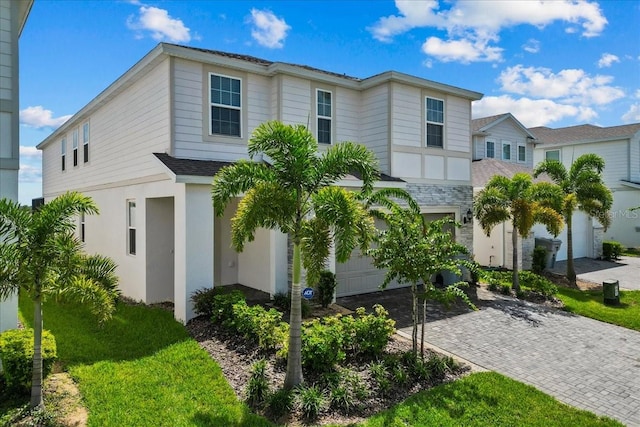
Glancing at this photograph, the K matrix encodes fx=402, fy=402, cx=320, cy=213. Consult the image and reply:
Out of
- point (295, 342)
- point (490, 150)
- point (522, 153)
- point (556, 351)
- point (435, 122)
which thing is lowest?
point (556, 351)

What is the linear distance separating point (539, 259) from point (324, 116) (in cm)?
1096

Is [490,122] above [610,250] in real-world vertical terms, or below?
above

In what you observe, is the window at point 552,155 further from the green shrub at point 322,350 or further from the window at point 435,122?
the green shrub at point 322,350

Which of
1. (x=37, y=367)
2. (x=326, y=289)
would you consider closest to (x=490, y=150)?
(x=326, y=289)

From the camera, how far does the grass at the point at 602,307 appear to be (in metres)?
10.8

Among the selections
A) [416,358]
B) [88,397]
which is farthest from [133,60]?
[416,358]

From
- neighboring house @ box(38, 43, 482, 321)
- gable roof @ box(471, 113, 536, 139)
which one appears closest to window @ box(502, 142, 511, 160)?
gable roof @ box(471, 113, 536, 139)

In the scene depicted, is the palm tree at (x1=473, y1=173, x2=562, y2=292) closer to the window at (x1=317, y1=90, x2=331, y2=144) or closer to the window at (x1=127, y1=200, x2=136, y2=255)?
the window at (x1=317, y1=90, x2=331, y2=144)

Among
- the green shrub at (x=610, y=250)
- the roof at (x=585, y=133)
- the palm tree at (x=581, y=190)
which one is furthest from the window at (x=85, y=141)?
the green shrub at (x=610, y=250)

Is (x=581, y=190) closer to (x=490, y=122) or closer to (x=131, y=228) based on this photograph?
(x=490, y=122)

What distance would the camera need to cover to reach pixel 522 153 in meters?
24.8

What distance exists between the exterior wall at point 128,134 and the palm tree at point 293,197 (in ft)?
16.7

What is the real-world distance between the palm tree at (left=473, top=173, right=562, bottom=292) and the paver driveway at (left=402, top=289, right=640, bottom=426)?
9.50ft

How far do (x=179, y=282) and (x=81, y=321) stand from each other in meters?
2.79
